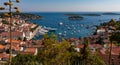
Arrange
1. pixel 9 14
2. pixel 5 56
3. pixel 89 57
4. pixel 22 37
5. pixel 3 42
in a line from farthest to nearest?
pixel 22 37 → pixel 3 42 → pixel 5 56 → pixel 89 57 → pixel 9 14

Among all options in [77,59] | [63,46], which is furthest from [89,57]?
[63,46]

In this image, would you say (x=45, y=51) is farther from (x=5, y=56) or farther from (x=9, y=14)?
(x=5, y=56)

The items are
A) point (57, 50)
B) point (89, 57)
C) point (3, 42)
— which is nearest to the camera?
point (57, 50)

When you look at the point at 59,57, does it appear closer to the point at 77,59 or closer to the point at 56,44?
the point at 56,44

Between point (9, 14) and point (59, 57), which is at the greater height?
point (9, 14)

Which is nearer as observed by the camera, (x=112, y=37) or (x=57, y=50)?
(x=57, y=50)

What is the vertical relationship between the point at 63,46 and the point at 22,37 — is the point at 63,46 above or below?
above

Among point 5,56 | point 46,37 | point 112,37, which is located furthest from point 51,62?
point 5,56

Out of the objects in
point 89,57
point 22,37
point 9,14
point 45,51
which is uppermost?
point 9,14

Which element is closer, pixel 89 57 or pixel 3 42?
pixel 89 57
